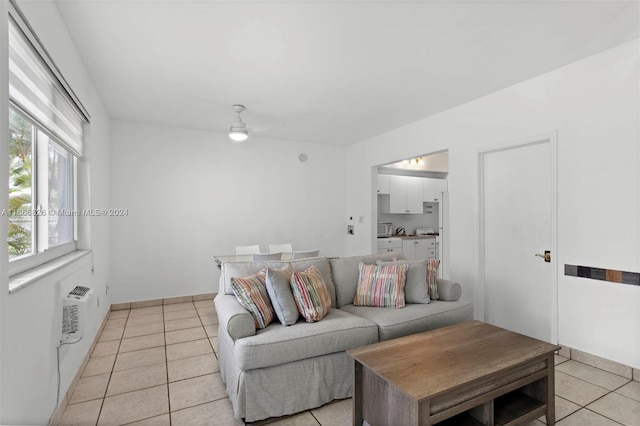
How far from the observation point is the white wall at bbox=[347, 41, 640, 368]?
8.32ft

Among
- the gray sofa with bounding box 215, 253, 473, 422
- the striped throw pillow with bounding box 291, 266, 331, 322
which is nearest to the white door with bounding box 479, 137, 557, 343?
the gray sofa with bounding box 215, 253, 473, 422

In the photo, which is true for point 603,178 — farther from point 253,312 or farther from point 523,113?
point 253,312

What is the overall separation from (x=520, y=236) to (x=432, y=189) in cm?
377

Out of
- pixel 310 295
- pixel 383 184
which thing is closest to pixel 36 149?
pixel 310 295

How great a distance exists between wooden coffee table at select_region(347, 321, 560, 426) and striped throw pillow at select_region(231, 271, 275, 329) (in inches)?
27.0

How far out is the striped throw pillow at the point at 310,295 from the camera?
95.3 inches

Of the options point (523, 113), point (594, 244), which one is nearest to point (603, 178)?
point (594, 244)

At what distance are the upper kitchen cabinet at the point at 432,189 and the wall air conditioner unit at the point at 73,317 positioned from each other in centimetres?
617

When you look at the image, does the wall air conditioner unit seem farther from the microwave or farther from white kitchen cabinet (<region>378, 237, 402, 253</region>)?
the microwave

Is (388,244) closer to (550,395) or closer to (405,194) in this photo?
(405,194)

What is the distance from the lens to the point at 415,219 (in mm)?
7254

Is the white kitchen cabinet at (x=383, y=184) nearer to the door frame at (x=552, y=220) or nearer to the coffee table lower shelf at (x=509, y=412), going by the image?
the door frame at (x=552, y=220)

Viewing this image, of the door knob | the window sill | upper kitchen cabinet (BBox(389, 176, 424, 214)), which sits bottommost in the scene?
the door knob

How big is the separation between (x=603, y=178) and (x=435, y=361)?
2.19 m
